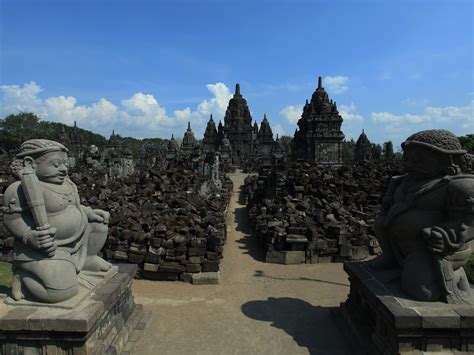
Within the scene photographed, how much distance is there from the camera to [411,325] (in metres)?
2.97

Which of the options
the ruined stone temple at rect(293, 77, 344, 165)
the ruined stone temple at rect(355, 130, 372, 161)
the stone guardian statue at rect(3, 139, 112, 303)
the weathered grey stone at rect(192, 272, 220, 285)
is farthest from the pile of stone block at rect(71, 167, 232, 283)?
the ruined stone temple at rect(355, 130, 372, 161)

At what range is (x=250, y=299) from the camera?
547cm

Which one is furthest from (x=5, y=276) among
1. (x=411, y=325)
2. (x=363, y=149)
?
(x=363, y=149)

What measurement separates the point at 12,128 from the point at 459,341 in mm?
50268

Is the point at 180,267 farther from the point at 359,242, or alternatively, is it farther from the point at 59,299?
the point at 359,242

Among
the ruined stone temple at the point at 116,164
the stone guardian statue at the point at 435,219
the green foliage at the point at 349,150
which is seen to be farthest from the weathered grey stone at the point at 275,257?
the green foliage at the point at 349,150

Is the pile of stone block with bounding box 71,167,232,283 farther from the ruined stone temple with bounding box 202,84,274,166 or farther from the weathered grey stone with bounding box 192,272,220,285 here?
the ruined stone temple with bounding box 202,84,274,166

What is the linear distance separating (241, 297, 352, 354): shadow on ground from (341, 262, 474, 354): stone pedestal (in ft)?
1.52

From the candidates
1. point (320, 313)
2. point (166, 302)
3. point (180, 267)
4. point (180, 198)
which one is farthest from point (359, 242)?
point (180, 198)

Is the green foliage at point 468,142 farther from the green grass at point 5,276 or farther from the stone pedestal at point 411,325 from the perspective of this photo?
the green grass at point 5,276

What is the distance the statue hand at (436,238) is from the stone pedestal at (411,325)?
576 millimetres

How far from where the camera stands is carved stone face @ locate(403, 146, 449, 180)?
3229 mm

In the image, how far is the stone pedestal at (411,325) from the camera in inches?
117

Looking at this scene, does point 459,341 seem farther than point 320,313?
No
